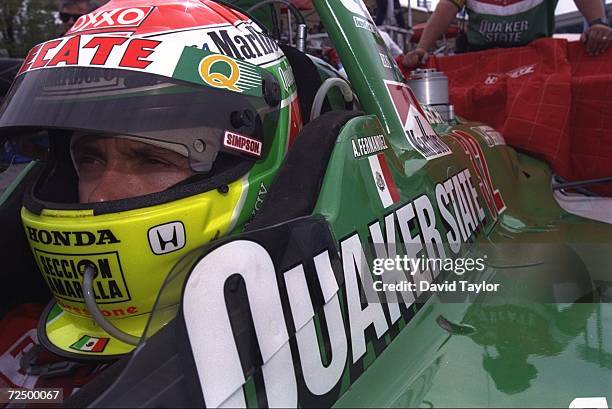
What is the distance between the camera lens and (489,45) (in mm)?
3523

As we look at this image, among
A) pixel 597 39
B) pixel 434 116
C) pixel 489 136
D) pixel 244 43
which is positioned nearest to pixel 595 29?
pixel 597 39

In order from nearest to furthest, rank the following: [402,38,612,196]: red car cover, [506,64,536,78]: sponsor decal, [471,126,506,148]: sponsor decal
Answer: [471,126,506,148]: sponsor decal, [402,38,612,196]: red car cover, [506,64,536,78]: sponsor decal

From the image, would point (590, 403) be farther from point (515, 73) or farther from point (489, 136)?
point (515, 73)

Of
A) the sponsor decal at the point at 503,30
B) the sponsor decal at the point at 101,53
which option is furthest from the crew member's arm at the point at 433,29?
the sponsor decal at the point at 101,53

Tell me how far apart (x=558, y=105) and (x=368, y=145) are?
83.6 inches

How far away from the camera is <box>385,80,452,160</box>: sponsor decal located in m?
1.63

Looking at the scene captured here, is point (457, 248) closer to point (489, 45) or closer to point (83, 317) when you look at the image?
point (83, 317)

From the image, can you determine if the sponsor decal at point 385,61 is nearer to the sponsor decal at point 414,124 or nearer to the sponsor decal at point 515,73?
the sponsor decal at point 414,124

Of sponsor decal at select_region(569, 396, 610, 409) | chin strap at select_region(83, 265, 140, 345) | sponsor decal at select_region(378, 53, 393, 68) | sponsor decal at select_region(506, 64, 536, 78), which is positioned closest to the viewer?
sponsor decal at select_region(569, 396, 610, 409)

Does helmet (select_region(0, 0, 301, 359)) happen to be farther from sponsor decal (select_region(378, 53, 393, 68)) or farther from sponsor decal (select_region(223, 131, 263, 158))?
sponsor decal (select_region(378, 53, 393, 68))

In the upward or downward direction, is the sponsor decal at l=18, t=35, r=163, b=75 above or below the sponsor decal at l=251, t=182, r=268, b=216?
above

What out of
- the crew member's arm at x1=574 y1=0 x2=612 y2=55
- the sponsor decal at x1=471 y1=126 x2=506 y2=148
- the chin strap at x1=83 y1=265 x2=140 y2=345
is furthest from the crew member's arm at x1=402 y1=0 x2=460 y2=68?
the chin strap at x1=83 y1=265 x2=140 y2=345

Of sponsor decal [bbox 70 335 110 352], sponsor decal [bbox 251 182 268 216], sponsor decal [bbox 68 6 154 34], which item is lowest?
sponsor decal [bbox 70 335 110 352]

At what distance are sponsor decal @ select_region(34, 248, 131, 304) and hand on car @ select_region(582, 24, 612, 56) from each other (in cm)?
293
